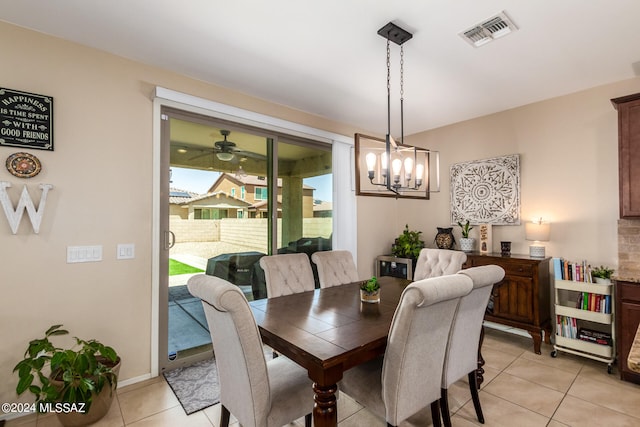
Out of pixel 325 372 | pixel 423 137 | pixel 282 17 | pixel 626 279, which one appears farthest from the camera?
pixel 423 137

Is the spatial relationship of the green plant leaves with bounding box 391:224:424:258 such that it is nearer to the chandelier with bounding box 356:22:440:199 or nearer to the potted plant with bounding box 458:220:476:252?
the potted plant with bounding box 458:220:476:252

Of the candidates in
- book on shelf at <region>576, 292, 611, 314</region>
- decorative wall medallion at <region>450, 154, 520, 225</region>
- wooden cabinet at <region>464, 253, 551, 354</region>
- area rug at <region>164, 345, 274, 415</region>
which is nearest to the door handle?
area rug at <region>164, 345, 274, 415</region>

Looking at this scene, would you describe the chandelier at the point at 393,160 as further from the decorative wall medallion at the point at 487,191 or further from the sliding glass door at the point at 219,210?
the decorative wall medallion at the point at 487,191

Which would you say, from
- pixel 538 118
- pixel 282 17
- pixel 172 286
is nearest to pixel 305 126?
pixel 282 17

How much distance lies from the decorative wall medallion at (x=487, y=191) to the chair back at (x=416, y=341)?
103 inches

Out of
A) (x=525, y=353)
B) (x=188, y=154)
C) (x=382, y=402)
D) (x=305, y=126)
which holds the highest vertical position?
(x=305, y=126)

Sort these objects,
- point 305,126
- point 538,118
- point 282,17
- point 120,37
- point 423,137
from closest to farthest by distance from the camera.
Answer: point 282,17, point 120,37, point 538,118, point 305,126, point 423,137

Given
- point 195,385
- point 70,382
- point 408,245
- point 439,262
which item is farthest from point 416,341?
point 408,245

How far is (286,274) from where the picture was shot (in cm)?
260

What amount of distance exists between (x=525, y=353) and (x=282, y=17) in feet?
12.1

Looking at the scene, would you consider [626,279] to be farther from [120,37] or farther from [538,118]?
[120,37]

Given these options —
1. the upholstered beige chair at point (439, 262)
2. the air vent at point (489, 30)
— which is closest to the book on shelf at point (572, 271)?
the upholstered beige chair at point (439, 262)

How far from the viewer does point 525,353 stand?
3137mm

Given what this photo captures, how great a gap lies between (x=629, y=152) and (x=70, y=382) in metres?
4.49
